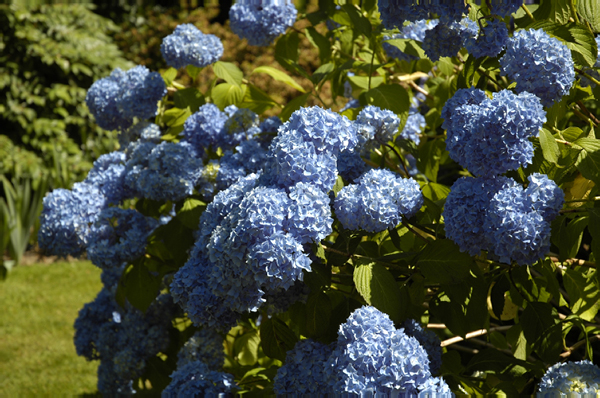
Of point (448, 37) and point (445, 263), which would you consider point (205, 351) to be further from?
point (448, 37)

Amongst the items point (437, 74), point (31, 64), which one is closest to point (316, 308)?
point (437, 74)

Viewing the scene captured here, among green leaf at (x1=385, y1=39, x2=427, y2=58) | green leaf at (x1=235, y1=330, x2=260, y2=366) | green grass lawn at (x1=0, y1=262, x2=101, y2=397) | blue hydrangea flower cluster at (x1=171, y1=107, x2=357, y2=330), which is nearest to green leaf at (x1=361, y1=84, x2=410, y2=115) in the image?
green leaf at (x1=385, y1=39, x2=427, y2=58)

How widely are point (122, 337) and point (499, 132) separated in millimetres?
1754

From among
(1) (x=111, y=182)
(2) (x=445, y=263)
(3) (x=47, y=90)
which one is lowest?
(3) (x=47, y=90)

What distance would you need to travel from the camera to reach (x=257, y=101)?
2527 millimetres

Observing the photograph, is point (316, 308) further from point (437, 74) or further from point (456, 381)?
point (437, 74)

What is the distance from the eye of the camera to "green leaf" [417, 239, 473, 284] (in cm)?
148

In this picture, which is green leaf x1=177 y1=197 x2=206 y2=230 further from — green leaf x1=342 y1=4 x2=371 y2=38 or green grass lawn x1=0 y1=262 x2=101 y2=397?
green grass lawn x1=0 y1=262 x2=101 y2=397

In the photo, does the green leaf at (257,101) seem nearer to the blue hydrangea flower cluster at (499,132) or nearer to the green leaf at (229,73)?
the green leaf at (229,73)

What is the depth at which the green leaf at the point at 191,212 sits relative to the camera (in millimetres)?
2072

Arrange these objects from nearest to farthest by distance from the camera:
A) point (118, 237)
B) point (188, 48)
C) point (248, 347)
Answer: point (118, 237), point (188, 48), point (248, 347)

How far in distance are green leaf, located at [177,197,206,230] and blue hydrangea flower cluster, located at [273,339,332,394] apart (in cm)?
69

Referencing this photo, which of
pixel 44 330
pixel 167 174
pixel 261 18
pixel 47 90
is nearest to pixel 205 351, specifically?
pixel 167 174

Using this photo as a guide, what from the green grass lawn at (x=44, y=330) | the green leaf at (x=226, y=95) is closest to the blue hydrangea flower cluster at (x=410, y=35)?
the green leaf at (x=226, y=95)
